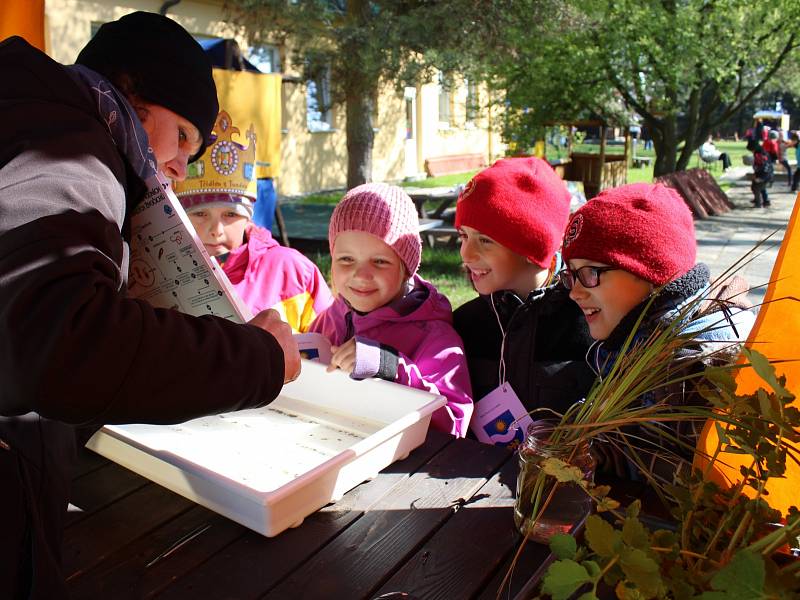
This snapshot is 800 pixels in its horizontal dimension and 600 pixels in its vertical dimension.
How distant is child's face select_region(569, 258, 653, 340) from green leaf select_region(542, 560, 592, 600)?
129cm

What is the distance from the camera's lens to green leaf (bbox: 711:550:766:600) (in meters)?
0.58

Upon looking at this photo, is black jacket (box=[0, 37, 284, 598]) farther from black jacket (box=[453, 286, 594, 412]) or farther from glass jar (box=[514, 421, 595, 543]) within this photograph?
black jacket (box=[453, 286, 594, 412])

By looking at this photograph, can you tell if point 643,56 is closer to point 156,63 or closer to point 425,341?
point 425,341

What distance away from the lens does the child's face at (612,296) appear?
1875mm

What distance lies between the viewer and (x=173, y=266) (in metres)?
1.27

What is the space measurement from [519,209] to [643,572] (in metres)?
1.68

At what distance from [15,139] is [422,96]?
63.1 ft

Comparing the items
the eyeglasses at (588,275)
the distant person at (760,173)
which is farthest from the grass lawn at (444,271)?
the distant person at (760,173)

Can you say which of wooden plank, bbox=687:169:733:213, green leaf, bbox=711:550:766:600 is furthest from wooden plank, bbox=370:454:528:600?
wooden plank, bbox=687:169:733:213

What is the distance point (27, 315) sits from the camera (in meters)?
0.83

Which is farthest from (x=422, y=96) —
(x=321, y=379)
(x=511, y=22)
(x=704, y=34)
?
(x=321, y=379)

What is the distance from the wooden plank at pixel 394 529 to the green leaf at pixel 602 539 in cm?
58

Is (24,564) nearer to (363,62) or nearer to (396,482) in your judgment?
(396,482)

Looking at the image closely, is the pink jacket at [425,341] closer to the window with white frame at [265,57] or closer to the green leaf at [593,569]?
the green leaf at [593,569]
